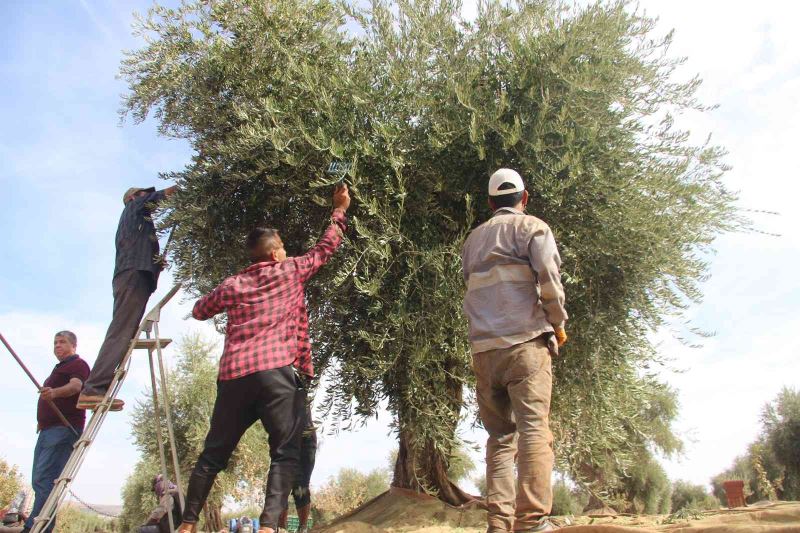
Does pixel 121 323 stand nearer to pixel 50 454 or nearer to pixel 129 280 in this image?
pixel 129 280

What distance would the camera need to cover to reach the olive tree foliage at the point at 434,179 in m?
6.59

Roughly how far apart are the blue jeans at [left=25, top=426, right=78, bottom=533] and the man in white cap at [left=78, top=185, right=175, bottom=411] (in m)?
1.17

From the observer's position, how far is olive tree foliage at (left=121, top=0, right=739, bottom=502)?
6.59m

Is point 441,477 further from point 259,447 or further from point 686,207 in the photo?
point 259,447

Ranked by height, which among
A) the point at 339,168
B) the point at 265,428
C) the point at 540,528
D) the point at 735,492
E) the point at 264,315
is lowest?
the point at 540,528

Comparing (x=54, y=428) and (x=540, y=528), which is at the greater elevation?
(x=54, y=428)

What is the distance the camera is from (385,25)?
7480 millimetres

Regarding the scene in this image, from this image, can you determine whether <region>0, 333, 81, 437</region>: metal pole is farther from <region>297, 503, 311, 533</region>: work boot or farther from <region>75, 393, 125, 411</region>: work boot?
<region>297, 503, 311, 533</region>: work boot

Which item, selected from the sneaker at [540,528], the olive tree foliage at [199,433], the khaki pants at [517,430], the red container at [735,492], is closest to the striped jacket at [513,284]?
the khaki pants at [517,430]

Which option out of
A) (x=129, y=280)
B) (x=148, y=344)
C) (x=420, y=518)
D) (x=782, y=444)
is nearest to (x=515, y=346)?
(x=420, y=518)

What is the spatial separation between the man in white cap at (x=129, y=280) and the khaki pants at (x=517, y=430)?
408cm

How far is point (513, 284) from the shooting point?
4.87 metres

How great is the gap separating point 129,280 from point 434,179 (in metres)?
3.58

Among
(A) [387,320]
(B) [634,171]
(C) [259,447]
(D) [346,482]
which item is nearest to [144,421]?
(C) [259,447]
